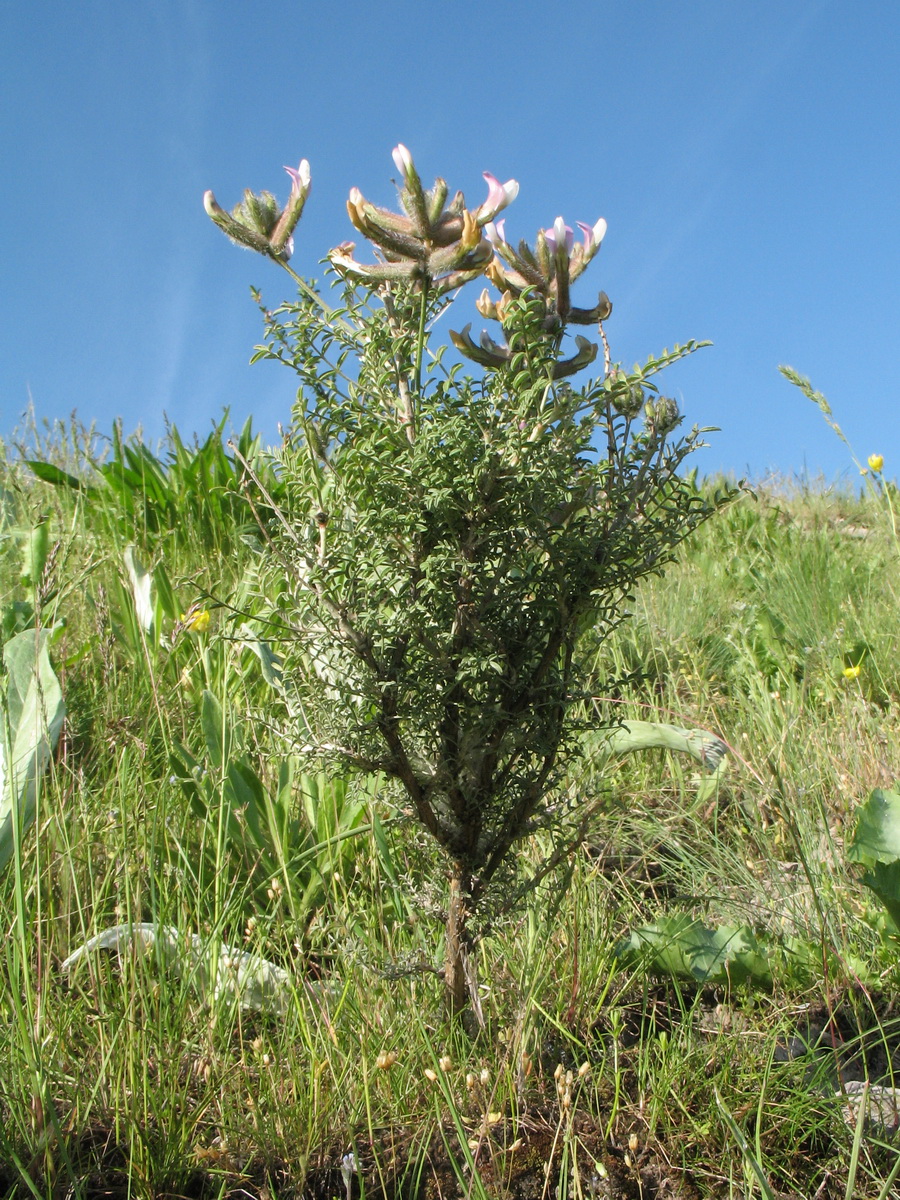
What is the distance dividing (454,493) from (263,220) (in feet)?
1.61

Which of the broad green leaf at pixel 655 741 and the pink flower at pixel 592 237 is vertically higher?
the pink flower at pixel 592 237

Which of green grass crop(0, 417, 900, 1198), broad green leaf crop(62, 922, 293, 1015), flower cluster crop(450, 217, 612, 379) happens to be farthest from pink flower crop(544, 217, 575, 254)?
broad green leaf crop(62, 922, 293, 1015)

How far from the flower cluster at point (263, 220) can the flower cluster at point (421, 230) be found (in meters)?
0.09

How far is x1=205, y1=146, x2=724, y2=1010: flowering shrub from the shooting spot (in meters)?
1.19

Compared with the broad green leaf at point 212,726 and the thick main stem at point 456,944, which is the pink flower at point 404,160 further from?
the broad green leaf at point 212,726

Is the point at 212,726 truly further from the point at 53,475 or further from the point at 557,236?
the point at 53,475

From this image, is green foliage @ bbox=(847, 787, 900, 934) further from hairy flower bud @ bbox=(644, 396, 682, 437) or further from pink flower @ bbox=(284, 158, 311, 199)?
pink flower @ bbox=(284, 158, 311, 199)

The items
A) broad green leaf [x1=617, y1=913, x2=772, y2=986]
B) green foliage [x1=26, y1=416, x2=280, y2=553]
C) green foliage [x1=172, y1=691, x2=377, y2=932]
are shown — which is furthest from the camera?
green foliage [x1=26, y1=416, x2=280, y2=553]

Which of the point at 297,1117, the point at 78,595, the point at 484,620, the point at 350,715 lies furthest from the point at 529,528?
the point at 78,595

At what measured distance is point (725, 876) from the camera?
2.05m

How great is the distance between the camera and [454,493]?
119 centimetres

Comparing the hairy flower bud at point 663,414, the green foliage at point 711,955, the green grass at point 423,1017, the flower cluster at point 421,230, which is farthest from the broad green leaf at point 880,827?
the flower cluster at point 421,230

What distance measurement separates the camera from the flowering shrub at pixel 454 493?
119 cm

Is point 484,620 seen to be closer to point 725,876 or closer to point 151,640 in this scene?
point 725,876
